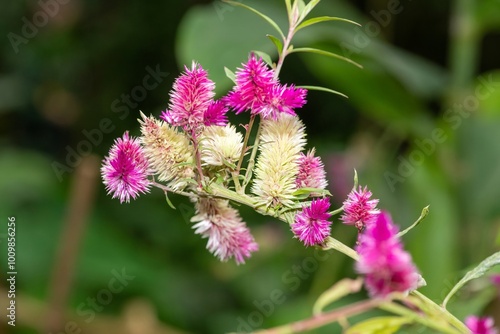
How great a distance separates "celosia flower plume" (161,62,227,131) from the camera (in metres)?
0.36

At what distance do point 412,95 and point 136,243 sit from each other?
2.60ft

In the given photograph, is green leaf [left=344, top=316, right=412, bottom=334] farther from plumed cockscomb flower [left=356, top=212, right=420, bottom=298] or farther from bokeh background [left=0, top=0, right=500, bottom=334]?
bokeh background [left=0, top=0, right=500, bottom=334]

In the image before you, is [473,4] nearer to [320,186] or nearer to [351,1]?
[351,1]

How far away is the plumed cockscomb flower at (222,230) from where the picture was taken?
0.38 metres

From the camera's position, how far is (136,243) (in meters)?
1.77

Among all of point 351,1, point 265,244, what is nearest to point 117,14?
point 351,1

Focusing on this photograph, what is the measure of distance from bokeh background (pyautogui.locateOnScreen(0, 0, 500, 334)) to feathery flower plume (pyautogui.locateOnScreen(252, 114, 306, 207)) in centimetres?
34

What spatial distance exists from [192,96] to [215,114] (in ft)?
0.05

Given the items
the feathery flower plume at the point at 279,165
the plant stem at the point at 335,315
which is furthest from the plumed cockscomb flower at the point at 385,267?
the feathery flower plume at the point at 279,165

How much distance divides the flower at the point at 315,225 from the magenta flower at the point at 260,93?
51 millimetres

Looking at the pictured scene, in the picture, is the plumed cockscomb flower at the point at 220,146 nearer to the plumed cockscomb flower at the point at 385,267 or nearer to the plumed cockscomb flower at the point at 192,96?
the plumed cockscomb flower at the point at 192,96

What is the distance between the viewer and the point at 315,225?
34 cm

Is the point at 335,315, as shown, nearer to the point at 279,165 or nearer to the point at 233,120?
the point at 279,165

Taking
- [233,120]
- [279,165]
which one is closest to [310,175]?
[279,165]
